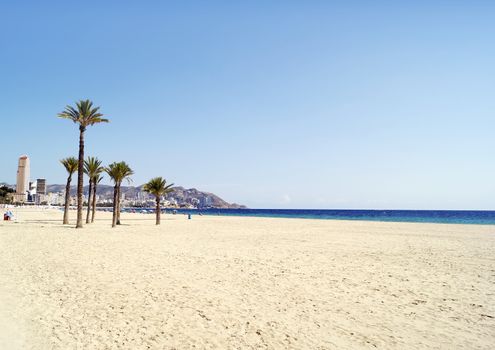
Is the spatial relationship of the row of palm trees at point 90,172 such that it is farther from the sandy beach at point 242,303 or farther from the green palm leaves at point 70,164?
the sandy beach at point 242,303

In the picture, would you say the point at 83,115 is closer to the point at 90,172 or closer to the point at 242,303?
the point at 90,172

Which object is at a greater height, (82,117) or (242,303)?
(82,117)

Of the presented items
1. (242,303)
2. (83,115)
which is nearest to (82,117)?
(83,115)

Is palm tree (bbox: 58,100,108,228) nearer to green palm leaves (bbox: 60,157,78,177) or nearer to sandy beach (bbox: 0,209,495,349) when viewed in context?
green palm leaves (bbox: 60,157,78,177)

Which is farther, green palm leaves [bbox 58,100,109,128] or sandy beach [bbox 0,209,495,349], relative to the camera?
green palm leaves [bbox 58,100,109,128]

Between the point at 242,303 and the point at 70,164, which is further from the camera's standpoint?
the point at 70,164

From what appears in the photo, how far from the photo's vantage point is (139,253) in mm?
15211

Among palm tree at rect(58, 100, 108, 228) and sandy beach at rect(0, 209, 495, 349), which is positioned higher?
palm tree at rect(58, 100, 108, 228)

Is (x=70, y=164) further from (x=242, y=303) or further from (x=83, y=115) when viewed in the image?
(x=242, y=303)

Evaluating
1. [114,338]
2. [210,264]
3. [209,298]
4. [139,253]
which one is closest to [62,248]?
[139,253]

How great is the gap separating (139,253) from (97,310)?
8.29 meters

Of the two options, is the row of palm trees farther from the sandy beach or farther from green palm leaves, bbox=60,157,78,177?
the sandy beach

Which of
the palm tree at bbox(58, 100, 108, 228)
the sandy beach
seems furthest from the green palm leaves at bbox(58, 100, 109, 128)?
the sandy beach

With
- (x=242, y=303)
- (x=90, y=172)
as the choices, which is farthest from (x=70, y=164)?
(x=242, y=303)
